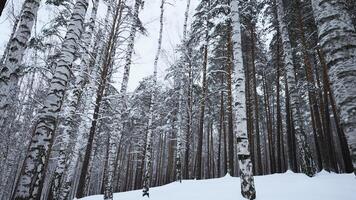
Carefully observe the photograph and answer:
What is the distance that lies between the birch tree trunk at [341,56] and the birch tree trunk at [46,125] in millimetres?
5144

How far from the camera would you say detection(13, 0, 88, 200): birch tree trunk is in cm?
443

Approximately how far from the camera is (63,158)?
26.6 ft

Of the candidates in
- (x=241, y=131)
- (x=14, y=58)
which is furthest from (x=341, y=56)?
(x=14, y=58)

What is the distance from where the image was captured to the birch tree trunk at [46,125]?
443 cm

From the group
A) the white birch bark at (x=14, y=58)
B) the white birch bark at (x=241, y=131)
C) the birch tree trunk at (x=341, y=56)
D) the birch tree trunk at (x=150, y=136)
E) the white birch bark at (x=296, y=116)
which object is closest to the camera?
the birch tree trunk at (x=341, y=56)

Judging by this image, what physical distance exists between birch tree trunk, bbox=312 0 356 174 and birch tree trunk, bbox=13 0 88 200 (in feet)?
16.9

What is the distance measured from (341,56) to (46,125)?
526 cm

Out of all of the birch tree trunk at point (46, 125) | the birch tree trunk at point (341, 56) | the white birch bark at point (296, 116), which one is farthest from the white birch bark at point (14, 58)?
the white birch bark at point (296, 116)

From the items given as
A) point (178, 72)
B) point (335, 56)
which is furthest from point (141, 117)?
point (335, 56)

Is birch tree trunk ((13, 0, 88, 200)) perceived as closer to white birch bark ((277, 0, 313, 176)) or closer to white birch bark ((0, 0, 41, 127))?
white birch bark ((0, 0, 41, 127))

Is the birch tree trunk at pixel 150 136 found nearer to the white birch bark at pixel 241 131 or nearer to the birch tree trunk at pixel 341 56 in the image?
the white birch bark at pixel 241 131

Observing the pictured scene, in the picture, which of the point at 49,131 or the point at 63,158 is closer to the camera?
the point at 49,131

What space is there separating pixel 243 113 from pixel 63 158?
21.2 ft

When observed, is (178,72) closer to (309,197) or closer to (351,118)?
(309,197)
